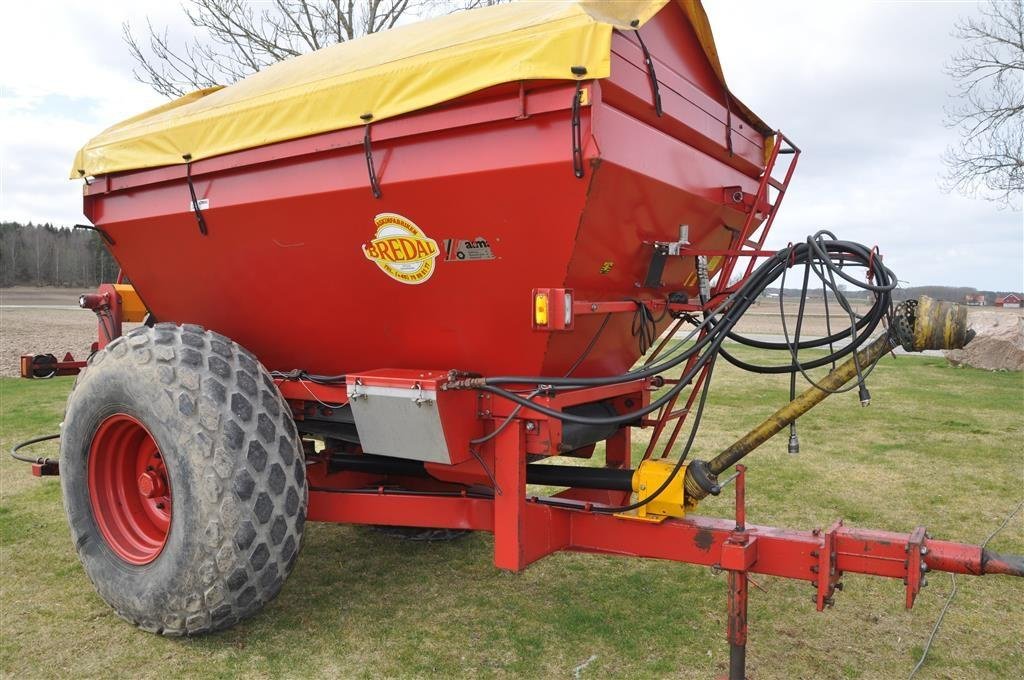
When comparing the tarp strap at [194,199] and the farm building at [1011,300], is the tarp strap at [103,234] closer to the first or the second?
the tarp strap at [194,199]

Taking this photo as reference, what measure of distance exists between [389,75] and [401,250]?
2.43 ft

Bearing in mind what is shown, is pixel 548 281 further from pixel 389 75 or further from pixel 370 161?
pixel 389 75

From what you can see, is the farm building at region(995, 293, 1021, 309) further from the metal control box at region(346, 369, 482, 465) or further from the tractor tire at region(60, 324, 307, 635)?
the tractor tire at region(60, 324, 307, 635)

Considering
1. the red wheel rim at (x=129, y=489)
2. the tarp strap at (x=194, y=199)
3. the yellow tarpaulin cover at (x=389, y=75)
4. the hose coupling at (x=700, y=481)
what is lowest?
the red wheel rim at (x=129, y=489)

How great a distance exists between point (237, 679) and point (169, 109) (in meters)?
3.44

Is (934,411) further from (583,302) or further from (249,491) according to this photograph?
(249,491)

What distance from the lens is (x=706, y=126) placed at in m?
3.79

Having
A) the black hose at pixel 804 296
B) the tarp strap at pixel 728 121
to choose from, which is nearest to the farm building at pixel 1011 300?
the tarp strap at pixel 728 121

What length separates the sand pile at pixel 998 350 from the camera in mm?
13898

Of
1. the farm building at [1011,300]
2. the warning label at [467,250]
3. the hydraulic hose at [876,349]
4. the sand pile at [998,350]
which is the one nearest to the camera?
the hydraulic hose at [876,349]

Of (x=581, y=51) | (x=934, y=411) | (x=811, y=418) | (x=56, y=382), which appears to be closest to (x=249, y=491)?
(x=581, y=51)

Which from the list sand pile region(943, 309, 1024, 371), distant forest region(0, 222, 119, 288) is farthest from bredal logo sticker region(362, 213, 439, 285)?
distant forest region(0, 222, 119, 288)

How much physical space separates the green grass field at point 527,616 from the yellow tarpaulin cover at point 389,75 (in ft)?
7.86

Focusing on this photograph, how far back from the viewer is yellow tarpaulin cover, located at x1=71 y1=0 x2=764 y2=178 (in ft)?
9.25
